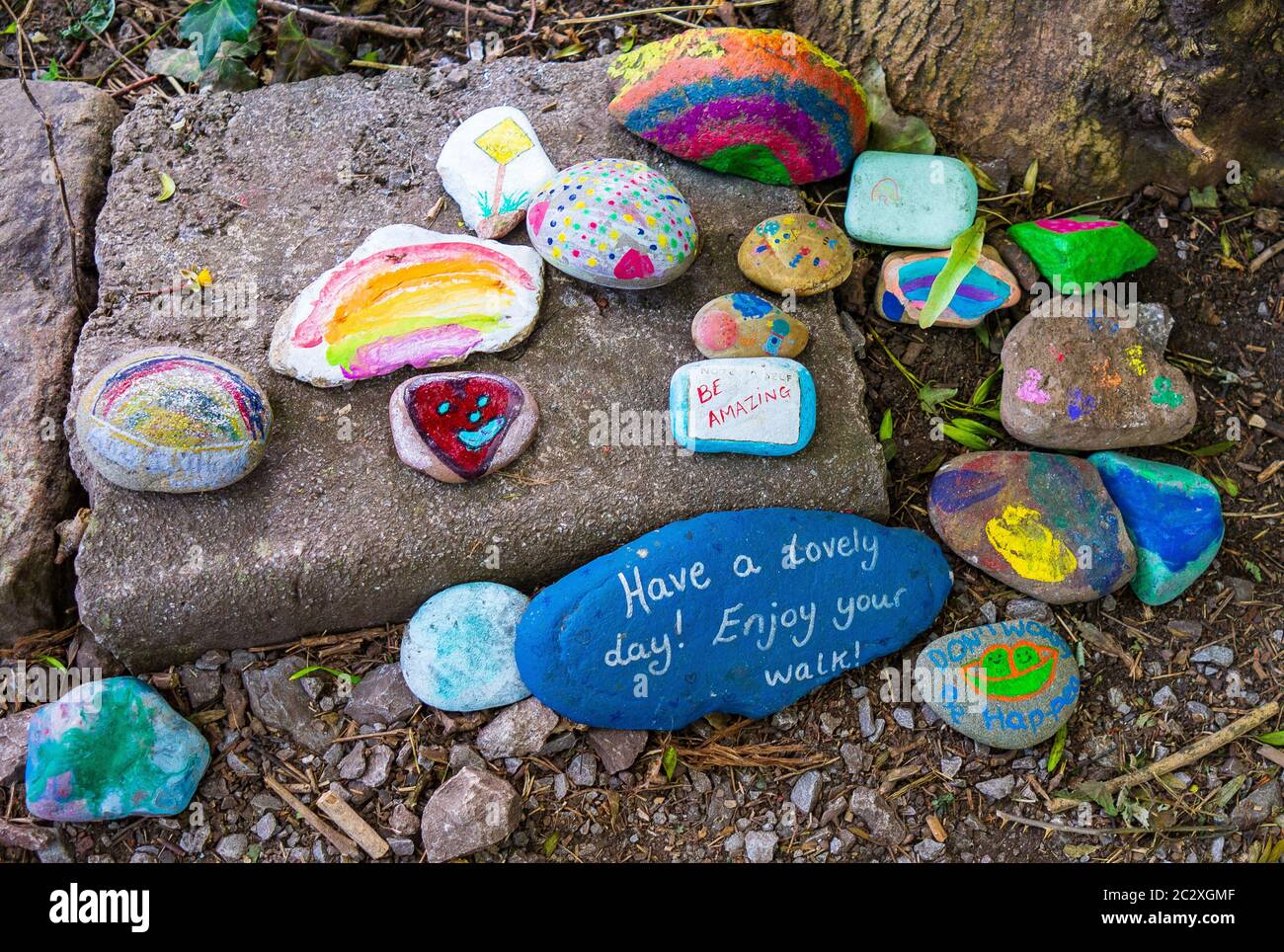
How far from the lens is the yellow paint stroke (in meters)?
2.20

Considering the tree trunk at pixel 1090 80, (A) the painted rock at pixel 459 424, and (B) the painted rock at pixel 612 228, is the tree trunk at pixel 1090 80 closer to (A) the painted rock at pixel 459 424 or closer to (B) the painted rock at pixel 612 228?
(B) the painted rock at pixel 612 228

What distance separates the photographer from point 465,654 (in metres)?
2.05

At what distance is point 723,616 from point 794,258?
808 mm

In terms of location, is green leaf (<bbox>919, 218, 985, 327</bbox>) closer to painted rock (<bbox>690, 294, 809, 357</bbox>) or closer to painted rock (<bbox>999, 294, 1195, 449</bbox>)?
painted rock (<bbox>999, 294, 1195, 449</bbox>)

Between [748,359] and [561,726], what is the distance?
848mm

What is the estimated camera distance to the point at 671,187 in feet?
7.34

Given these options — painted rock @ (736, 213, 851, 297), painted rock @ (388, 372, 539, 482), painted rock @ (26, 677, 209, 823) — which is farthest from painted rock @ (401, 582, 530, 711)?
painted rock @ (736, 213, 851, 297)

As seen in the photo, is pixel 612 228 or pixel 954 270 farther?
pixel 954 270

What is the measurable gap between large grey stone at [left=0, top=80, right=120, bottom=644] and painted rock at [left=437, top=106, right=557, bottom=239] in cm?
85

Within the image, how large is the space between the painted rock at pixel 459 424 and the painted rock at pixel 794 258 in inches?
24.1

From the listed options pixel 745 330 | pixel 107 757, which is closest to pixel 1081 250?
pixel 745 330

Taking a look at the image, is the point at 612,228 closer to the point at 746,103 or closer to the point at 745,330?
the point at 745,330

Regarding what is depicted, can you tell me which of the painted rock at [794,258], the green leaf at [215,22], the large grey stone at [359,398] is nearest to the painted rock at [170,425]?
the large grey stone at [359,398]

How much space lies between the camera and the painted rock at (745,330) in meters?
2.19
